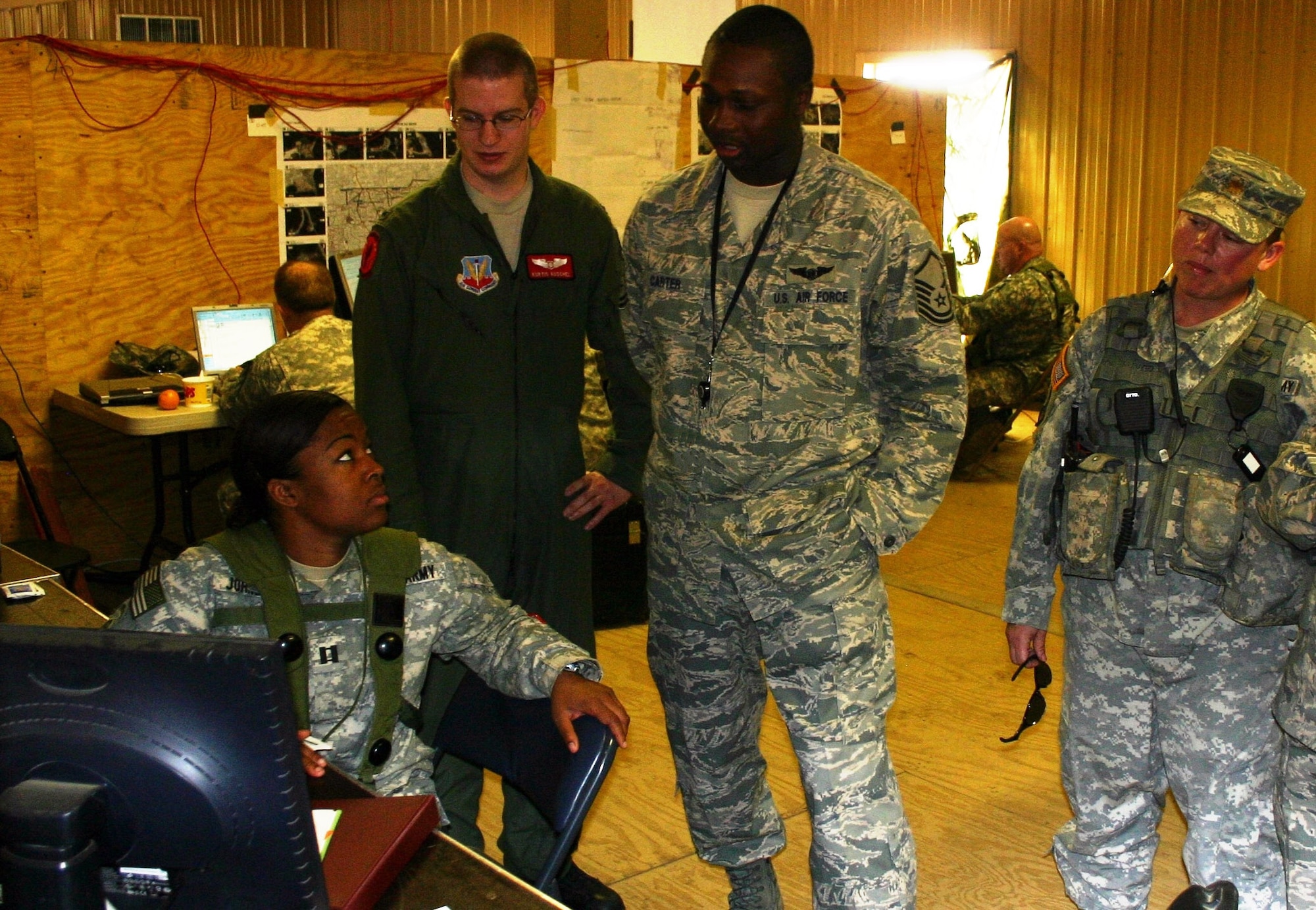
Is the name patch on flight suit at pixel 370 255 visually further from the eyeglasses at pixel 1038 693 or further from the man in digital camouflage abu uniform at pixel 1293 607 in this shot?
the man in digital camouflage abu uniform at pixel 1293 607

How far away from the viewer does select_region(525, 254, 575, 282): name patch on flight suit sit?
254 cm

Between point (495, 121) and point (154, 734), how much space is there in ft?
5.16

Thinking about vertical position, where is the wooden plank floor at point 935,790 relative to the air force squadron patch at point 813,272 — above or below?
below

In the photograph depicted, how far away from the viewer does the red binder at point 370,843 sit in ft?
4.49

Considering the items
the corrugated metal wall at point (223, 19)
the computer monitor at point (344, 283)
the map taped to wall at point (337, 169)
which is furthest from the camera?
Answer: the corrugated metal wall at point (223, 19)

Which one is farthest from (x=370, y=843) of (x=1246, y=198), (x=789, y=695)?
(x=1246, y=198)

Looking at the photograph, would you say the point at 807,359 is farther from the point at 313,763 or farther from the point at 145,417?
the point at 145,417

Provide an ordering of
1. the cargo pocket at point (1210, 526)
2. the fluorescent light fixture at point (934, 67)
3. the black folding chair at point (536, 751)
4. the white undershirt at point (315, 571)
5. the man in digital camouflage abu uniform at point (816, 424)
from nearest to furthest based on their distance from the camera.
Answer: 1. the black folding chair at point (536, 751)
2. the white undershirt at point (315, 571)
3. the man in digital camouflage abu uniform at point (816, 424)
4. the cargo pocket at point (1210, 526)
5. the fluorescent light fixture at point (934, 67)

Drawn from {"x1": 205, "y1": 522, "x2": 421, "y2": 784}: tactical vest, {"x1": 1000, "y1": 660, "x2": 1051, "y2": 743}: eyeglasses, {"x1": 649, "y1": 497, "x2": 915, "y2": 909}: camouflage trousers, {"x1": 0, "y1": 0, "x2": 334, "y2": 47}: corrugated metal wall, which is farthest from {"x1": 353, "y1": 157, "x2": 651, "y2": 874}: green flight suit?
{"x1": 0, "y1": 0, "x2": 334, "y2": 47}: corrugated metal wall

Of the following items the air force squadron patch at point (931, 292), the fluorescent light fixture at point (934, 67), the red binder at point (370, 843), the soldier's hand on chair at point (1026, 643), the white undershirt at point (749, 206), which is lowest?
the soldier's hand on chair at point (1026, 643)

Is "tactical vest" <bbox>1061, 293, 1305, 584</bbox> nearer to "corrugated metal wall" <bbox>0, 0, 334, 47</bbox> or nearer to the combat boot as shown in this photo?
the combat boot

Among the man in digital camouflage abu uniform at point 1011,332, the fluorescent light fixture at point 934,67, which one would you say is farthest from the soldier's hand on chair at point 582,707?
the fluorescent light fixture at point 934,67

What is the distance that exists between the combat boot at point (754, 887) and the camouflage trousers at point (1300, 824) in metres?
0.91

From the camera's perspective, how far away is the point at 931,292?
2.21 meters
